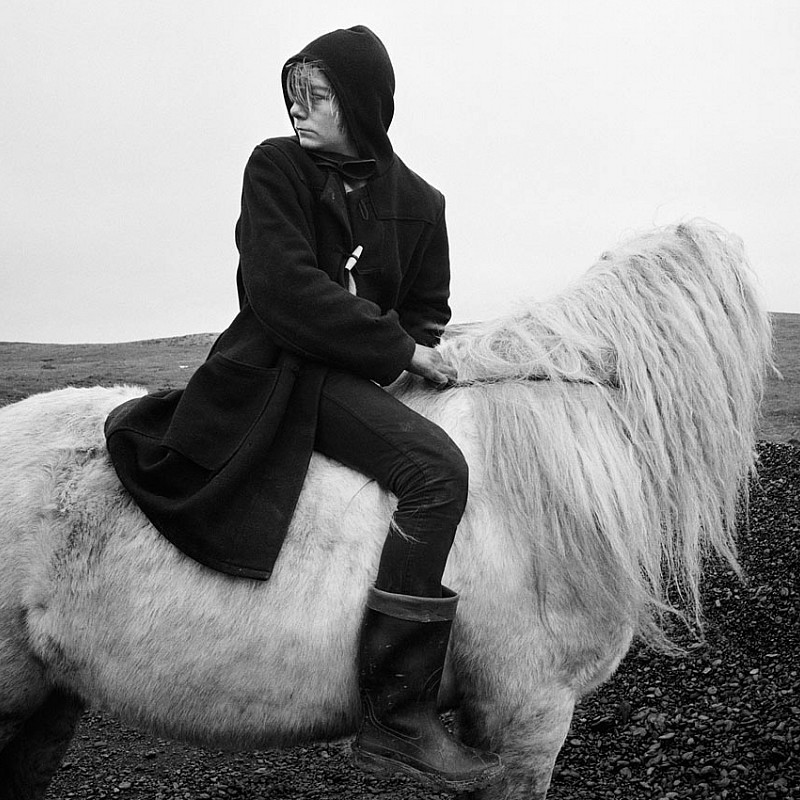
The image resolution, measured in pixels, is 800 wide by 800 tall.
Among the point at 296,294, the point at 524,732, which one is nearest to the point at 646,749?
the point at 524,732

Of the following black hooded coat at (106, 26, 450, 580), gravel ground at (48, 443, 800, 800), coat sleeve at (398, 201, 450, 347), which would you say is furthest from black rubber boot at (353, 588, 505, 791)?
gravel ground at (48, 443, 800, 800)

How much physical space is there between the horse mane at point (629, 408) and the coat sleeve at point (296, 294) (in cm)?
33

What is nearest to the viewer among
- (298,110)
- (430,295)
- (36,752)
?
(298,110)

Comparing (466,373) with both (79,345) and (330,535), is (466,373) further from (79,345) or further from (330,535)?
(79,345)

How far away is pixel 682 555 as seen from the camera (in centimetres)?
255

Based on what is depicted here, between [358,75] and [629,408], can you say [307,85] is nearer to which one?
[358,75]

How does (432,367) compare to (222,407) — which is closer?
(222,407)

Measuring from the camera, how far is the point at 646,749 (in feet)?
12.3

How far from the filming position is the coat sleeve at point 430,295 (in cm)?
279

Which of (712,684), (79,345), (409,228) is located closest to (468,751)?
(409,228)

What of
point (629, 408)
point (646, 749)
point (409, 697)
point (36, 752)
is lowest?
point (646, 749)

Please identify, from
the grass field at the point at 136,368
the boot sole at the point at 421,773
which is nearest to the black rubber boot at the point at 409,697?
the boot sole at the point at 421,773

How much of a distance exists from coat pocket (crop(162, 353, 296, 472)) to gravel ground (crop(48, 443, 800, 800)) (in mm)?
2273

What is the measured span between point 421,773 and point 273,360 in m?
1.28
